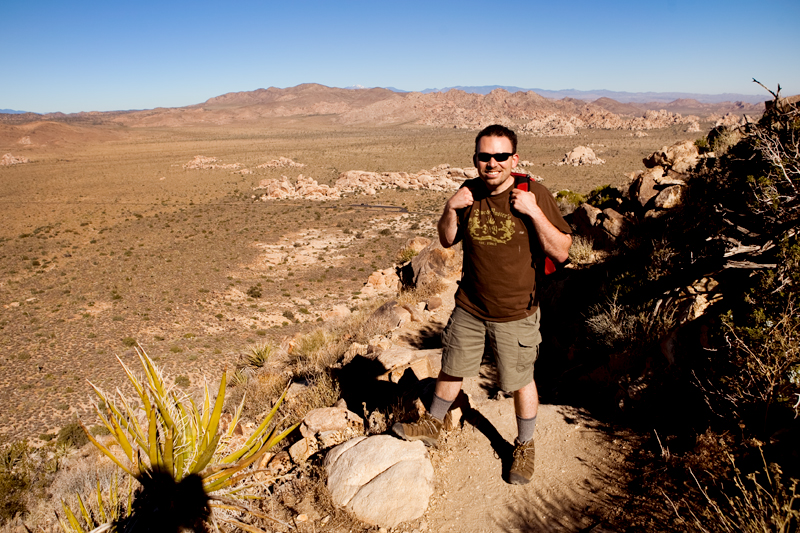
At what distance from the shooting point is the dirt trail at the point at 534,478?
2.47 meters

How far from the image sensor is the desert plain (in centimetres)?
1127

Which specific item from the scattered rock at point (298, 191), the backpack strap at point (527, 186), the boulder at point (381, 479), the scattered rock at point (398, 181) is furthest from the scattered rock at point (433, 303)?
the scattered rock at point (398, 181)

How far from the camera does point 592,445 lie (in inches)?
120

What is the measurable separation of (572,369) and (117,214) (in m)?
31.1

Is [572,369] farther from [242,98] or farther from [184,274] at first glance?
[242,98]

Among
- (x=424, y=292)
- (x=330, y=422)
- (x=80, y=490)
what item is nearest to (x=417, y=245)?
(x=424, y=292)

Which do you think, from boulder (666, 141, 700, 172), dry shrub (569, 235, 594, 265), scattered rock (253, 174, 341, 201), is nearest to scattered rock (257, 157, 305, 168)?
scattered rock (253, 174, 341, 201)

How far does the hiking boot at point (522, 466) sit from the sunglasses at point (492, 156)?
5.90ft

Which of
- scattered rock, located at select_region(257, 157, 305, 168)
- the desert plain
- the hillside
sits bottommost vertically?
the desert plain

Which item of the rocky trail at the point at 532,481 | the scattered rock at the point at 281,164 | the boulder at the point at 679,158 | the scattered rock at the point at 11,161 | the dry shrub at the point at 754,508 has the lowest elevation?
the rocky trail at the point at 532,481

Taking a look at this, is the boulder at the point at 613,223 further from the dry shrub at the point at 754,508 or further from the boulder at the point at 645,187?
the dry shrub at the point at 754,508

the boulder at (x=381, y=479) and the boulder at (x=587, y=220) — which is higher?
the boulder at (x=587, y=220)

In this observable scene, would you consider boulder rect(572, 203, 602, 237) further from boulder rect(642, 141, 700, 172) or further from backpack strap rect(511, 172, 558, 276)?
backpack strap rect(511, 172, 558, 276)

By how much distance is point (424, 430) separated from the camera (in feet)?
9.60
